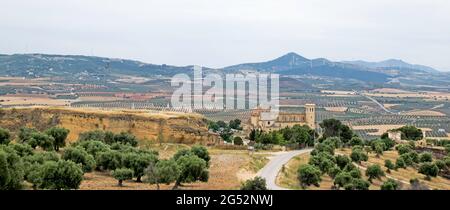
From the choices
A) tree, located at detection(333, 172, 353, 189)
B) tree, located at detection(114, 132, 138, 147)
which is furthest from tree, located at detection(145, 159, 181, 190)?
tree, located at detection(114, 132, 138, 147)

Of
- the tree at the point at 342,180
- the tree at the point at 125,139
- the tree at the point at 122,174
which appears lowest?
the tree at the point at 342,180

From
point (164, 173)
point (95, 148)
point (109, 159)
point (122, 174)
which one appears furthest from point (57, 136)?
point (164, 173)

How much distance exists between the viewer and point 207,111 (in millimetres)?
87250

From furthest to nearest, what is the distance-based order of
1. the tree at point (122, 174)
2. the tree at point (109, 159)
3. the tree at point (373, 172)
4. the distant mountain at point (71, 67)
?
1. the distant mountain at point (71, 67)
2. the tree at point (373, 172)
3. the tree at point (109, 159)
4. the tree at point (122, 174)

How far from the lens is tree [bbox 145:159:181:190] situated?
17125mm

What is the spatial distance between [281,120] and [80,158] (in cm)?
3874

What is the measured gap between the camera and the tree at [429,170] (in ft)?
99.6

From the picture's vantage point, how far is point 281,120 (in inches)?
2245

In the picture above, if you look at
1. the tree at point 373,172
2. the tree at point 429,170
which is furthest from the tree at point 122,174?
the tree at point 429,170

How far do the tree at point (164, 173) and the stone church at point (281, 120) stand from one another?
118 ft

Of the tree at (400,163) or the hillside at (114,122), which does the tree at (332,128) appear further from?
the hillside at (114,122)
